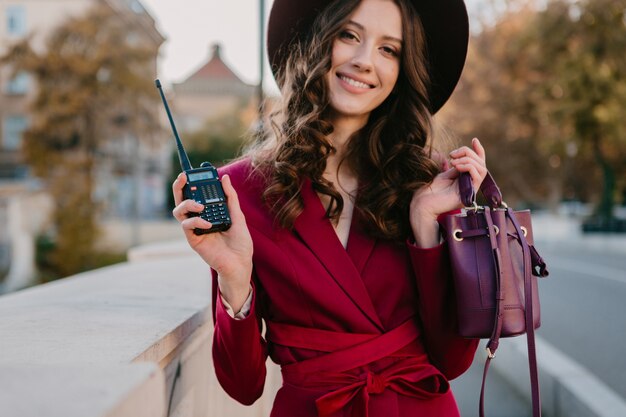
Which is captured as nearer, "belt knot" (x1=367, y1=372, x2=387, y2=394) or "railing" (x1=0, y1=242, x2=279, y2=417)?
"railing" (x1=0, y1=242, x2=279, y2=417)

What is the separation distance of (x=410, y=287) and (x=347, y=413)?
1.40 feet

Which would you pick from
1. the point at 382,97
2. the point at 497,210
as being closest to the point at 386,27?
the point at 382,97

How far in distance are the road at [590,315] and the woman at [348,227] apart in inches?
149

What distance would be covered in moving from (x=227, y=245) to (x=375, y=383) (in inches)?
23.2

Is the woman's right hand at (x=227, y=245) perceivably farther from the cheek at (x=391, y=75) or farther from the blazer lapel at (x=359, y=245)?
the cheek at (x=391, y=75)

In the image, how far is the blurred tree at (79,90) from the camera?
76.6 feet

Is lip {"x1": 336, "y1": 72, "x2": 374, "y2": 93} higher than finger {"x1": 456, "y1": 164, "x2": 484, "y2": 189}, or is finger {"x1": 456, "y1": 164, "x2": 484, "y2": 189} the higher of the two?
lip {"x1": 336, "y1": 72, "x2": 374, "y2": 93}

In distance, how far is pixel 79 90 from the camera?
23.6 metres

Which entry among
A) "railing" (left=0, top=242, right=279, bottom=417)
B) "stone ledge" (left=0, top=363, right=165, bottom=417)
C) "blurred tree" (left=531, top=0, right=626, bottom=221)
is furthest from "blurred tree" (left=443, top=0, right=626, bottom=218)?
"stone ledge" (left=0, top=363, right=165, bottom=417)

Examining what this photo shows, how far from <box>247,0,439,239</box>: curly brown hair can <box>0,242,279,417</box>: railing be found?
0.59m

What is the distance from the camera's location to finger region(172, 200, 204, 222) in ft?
5.67

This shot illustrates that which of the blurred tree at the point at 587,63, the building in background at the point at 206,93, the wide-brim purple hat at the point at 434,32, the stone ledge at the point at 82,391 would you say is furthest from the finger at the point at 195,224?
the building in background at the point at 206,93

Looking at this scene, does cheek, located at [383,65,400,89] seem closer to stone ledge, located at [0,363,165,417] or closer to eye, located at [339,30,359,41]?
eye, located at [339,30,359,41]

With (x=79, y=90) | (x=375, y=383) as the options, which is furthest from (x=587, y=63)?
(x=375, y=383)
